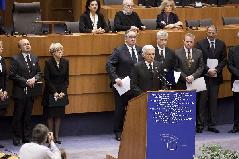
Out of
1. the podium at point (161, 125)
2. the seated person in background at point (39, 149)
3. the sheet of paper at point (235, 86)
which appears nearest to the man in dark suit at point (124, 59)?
the sheet of paper at point (235, 86)

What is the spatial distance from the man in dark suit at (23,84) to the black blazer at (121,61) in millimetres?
1113

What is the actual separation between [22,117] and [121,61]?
172 cm

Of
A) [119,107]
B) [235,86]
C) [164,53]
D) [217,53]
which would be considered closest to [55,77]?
[119,107]

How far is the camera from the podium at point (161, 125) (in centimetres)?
872

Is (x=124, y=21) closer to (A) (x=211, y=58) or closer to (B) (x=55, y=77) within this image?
(A) (x=211, y=58)

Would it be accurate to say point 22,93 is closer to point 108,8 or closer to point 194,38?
point 194,38

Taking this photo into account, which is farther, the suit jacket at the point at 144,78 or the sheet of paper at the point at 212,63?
the sheet of paper at the point at 212,63

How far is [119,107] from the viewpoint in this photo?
1158 cm

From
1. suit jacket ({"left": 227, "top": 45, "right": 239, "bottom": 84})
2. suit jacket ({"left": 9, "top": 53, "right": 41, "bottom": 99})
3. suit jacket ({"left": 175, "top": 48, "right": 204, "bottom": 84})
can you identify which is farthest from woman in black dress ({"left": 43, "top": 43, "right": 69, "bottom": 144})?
suit jacket ({"left": 227, "top": 45, "right": 239, "bottom": 84})

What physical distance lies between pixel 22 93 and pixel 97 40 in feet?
4.84

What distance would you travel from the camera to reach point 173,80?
10.4 meters

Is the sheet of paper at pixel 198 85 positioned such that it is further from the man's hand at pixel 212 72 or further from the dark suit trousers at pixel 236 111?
the dark suit trousers at pixel 236 111

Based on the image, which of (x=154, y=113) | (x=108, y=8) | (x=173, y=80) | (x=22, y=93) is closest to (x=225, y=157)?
(x=154, y=113)

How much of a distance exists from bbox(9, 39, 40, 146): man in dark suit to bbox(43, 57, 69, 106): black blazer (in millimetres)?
151
